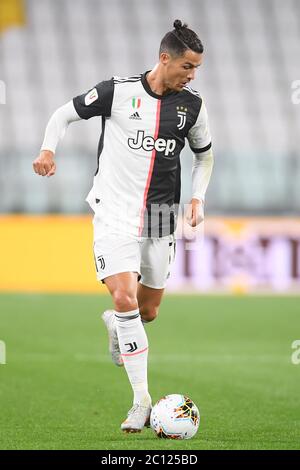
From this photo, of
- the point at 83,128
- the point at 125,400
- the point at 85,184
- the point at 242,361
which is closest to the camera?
the point at 125,400

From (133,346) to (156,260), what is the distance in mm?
668

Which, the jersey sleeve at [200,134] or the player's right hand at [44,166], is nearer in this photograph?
the player's right hand at [44,166]

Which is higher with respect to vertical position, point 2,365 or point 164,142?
point 164,142

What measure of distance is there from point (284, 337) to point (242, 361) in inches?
84.6

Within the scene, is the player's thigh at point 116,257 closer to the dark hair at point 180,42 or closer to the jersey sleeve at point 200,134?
the jersey sleeve at point 200,134

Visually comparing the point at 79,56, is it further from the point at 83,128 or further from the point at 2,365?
the point at 2,365

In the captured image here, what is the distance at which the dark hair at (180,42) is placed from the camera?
6.29 m

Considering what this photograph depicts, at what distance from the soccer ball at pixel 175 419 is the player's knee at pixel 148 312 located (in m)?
1.19

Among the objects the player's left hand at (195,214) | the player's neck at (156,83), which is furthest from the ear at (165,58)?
the player's left hand at (195,214)

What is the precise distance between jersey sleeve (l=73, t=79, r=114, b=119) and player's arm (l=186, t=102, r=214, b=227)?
0.55 meters

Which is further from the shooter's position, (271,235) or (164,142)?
(271,235)

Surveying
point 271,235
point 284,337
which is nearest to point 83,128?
point 271,235

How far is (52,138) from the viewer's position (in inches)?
252

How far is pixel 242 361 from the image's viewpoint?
10141mm
